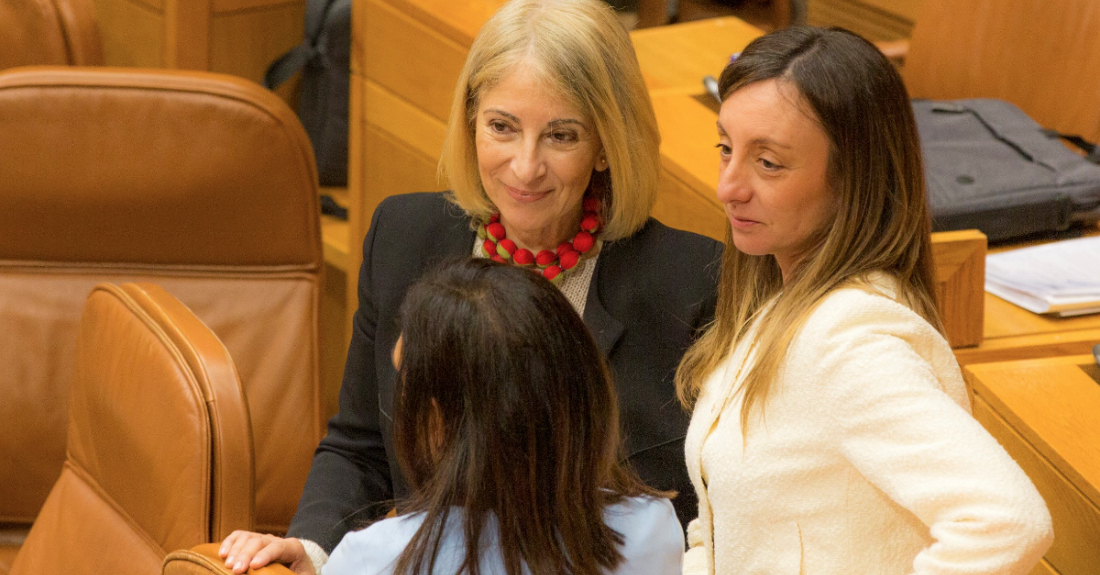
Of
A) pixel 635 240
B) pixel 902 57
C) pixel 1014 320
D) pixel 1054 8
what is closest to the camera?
pixel 635 240

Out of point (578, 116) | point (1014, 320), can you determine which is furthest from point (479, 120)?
point (1014, 320)

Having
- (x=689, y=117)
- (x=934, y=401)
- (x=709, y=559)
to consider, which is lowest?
(x=709, y=559)

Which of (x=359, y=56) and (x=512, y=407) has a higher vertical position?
(x=512, y=407)

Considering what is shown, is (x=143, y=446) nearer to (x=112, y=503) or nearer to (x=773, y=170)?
(x=112, y=503)

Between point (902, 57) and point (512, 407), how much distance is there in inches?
91.8

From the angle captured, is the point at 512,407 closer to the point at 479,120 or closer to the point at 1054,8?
the point at 479,120

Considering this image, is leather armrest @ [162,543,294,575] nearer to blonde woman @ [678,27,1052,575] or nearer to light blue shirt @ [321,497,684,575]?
light blue shirt @ [321,497,684,575]

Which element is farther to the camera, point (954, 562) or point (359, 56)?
point (359, 56)

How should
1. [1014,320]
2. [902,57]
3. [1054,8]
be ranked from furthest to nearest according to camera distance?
[902,57]
[1054,8]
[1014,320]

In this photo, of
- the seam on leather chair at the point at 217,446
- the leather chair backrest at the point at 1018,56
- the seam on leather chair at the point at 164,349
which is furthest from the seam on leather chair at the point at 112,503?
the leather chair backrest at the point at 1018,56

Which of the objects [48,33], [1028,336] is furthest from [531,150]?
[48,33]

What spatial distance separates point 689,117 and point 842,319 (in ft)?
3.91

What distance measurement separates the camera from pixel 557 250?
1.53 meters

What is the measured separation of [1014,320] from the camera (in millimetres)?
1947
